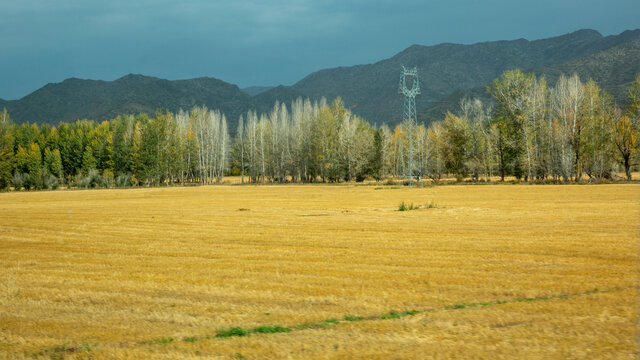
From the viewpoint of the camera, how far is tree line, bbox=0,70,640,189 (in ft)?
195

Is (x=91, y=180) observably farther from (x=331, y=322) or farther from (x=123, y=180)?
(x=331, y=322)

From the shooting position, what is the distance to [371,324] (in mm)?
6609

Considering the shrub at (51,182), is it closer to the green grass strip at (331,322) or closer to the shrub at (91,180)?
the shrub at (91,180)

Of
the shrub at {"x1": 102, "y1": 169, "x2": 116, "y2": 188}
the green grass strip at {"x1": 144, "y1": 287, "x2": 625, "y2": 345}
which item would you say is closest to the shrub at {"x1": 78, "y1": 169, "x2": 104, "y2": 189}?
the shrub at {"x1": 102, "y1": 169, "x2": 116, "y2": 188}

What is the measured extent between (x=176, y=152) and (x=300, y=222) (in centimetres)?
7072

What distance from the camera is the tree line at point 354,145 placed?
59375mm

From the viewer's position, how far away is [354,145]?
80812mm

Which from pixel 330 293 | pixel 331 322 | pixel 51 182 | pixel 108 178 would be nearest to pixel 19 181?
pixel 51 182

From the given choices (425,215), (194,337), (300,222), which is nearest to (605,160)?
(425,215)

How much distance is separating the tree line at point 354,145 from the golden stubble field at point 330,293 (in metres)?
41.4

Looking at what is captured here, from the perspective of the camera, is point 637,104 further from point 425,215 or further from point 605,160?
point 425,215

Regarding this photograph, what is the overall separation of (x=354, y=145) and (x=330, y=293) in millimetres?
72987

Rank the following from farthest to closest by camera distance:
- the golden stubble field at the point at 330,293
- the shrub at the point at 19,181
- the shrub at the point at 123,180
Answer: the shrub at the point at 123,180 → the shrub at the point at 19,181 → the golden stubble field at the point at 330,293

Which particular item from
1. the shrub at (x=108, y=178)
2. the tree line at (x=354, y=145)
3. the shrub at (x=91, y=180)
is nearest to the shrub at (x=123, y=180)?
the tree line at (x=354, y=145)
